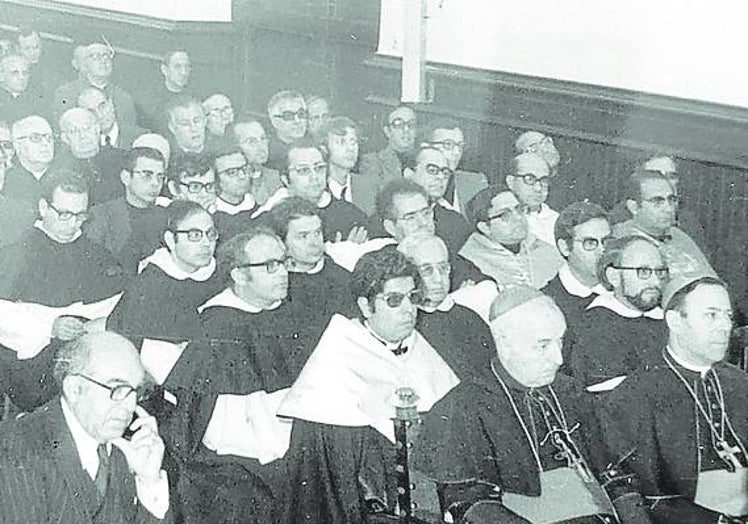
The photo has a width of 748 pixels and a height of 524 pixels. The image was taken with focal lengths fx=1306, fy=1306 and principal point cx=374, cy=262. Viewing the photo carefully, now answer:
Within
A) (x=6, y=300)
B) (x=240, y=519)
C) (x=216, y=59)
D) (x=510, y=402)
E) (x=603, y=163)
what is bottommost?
(x=240, y=519)

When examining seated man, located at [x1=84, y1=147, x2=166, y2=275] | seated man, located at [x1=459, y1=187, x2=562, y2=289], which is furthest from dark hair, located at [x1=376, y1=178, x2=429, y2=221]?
seated man, located at [x1=84, y1=147, x2=166, y2=275]

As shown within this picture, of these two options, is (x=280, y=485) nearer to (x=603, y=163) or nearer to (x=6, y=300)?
(x=6, y=300)

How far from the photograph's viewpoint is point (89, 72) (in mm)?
3250

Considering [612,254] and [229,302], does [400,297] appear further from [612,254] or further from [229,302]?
[612,254]

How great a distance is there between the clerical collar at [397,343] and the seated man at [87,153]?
2.51 feet

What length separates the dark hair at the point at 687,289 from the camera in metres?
3.65

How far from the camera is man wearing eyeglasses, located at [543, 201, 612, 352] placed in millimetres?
3684

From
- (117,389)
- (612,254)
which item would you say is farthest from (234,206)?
(612,254)

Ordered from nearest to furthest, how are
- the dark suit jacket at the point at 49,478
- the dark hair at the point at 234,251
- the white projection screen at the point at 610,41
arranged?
the dark suit jacket at the point at 49,478 < the dark hair at the point at 234,251 < the white projection screen at the point at 610,41

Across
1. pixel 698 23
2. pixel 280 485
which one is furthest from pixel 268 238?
pixel 698 23

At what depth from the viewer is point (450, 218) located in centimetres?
367

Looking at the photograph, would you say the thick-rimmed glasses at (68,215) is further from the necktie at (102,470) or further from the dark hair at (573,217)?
the dark hair at (573,217)

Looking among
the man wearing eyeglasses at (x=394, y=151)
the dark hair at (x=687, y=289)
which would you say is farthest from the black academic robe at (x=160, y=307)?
the dark hair at (x=687, y=289)

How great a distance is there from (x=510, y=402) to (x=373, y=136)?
0.82 meters
